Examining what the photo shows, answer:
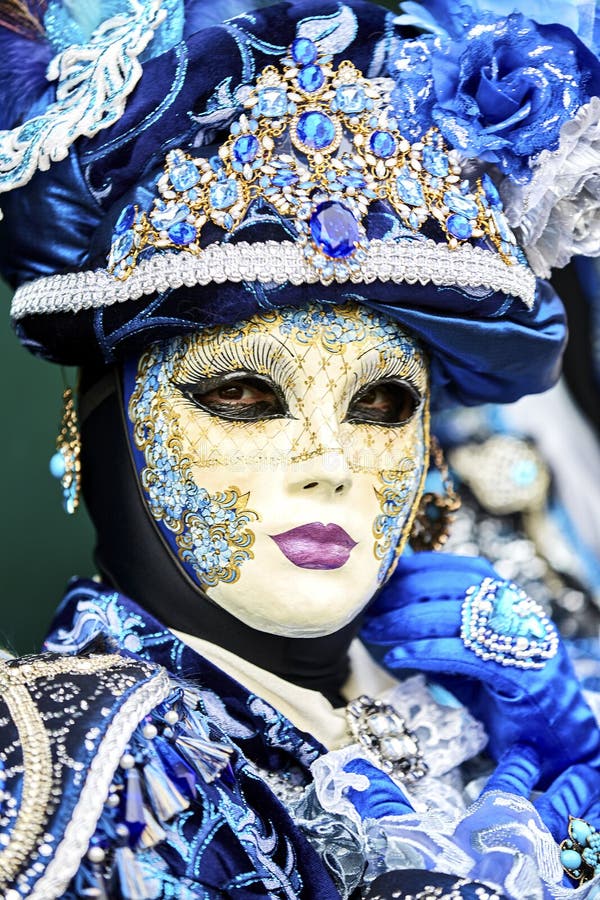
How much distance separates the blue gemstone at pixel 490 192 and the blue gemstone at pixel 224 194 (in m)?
0.33

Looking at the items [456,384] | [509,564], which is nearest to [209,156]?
[456,384]

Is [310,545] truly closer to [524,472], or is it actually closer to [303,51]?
[303,51]

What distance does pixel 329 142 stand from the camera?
157cm

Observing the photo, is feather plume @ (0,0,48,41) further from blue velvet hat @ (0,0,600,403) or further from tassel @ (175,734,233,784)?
tassel @ (175,734,233,784)

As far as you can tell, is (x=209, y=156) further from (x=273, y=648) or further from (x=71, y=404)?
(x=273, y=648)

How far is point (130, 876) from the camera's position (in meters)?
1.21

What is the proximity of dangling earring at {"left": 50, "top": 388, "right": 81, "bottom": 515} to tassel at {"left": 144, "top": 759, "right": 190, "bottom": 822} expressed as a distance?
56cm

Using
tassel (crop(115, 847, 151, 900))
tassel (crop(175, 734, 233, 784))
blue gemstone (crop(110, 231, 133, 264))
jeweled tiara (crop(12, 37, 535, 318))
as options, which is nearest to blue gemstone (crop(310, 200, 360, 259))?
jeweled tiara (crop(12, 37, 535, 318))

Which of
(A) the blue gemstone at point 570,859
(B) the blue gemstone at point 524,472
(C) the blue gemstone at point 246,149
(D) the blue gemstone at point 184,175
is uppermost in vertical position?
(C) the blue gemstone at point 246,149

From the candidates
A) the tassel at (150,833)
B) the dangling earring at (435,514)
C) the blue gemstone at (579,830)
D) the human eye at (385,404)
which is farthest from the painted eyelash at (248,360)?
the blue gemstone at (579,830)

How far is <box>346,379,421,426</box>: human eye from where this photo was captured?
1666 mm

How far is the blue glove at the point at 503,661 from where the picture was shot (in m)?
1.84

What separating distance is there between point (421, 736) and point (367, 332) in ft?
1.92

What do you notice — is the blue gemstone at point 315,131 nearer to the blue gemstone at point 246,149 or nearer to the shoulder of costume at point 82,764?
the blue gemstone at point 246,149
